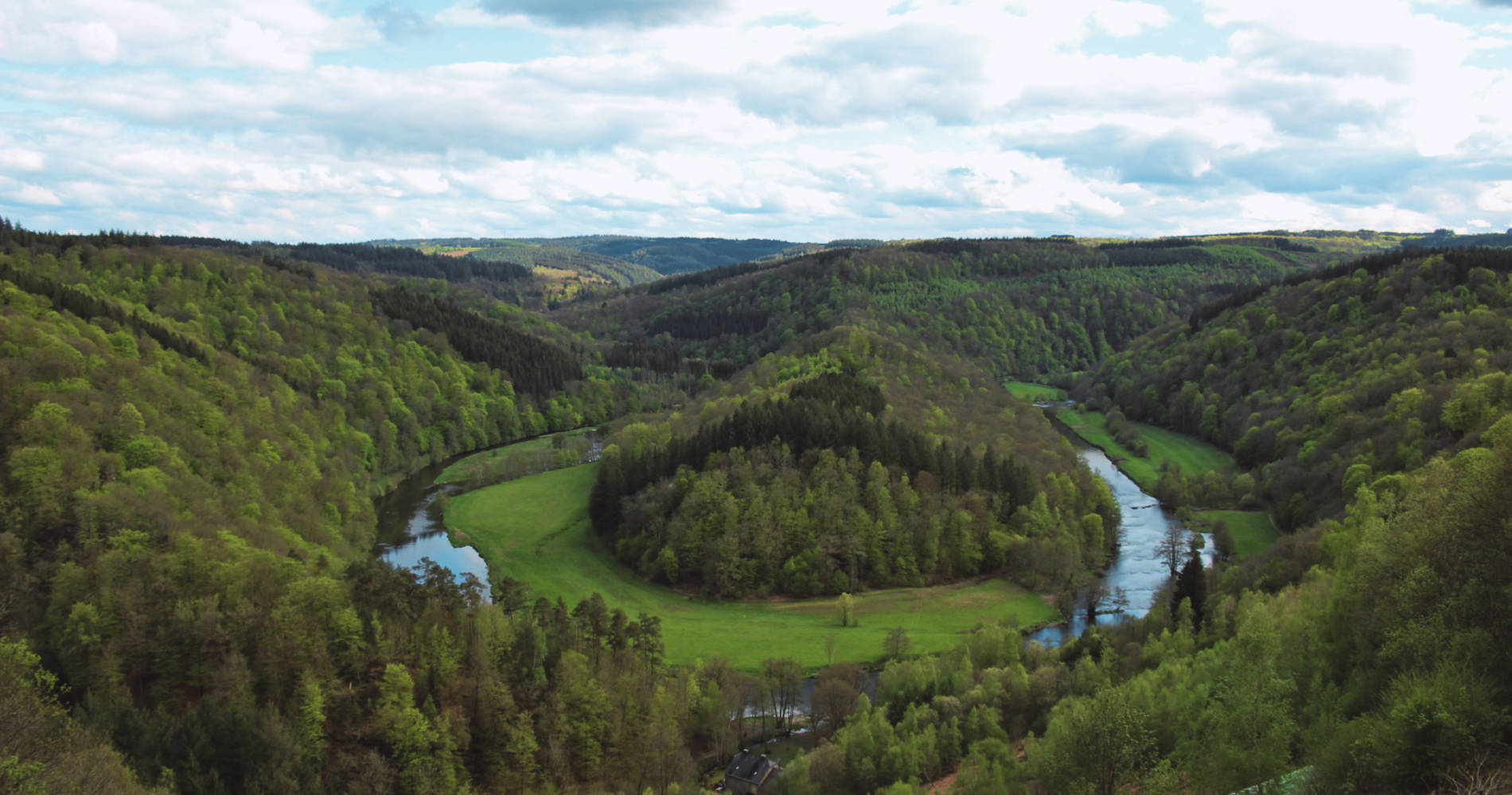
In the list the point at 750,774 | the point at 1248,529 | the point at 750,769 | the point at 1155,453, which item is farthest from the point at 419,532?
the point at 1155,453

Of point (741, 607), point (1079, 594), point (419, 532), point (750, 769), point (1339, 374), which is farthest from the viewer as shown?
point (1339, 374)

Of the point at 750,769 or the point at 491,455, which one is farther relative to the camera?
the point at 491,455

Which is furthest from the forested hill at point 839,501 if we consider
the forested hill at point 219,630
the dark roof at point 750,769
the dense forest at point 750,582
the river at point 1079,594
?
the dark roof at point 750,769

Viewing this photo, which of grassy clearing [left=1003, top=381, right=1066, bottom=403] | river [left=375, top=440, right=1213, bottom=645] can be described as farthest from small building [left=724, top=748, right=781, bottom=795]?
grassy clearing [left=1003, top=381, right=1066, bottom=403]

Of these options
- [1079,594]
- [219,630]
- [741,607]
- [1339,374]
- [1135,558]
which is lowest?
[741,607]

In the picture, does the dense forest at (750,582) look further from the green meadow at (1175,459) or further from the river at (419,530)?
the green meadow at (1175,459)

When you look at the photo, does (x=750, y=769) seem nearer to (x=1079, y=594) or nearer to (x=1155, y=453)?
(x=1079, y=594)
